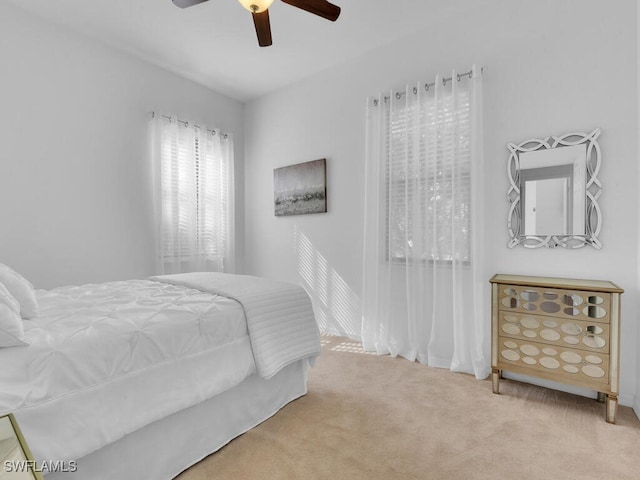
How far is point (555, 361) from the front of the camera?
6.79ft

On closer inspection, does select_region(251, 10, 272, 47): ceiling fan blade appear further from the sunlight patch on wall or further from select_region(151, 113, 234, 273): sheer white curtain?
the sunlight patch on wall

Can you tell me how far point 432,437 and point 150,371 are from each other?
4.64ft

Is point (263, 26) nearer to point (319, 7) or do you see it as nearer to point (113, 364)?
point (319, 7)

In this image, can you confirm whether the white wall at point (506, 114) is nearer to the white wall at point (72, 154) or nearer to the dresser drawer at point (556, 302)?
the dresser drawer at point (556, 302)

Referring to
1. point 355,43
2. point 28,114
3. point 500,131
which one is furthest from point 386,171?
point 28,114

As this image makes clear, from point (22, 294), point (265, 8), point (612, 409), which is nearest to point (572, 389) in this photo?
point (612, 409)

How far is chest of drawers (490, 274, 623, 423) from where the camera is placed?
1899 mm

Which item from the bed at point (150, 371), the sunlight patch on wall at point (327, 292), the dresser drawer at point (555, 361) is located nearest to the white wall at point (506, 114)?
the sunlight patch on wall at point (327, 292)

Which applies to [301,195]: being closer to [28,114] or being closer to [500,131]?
[500,131]

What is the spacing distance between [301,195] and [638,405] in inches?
122

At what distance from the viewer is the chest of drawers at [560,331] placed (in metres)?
1.90

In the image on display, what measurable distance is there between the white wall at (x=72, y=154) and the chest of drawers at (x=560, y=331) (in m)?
3.19

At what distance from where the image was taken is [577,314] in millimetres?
2014

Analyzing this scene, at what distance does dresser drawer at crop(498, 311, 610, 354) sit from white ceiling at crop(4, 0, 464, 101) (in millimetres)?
2370
